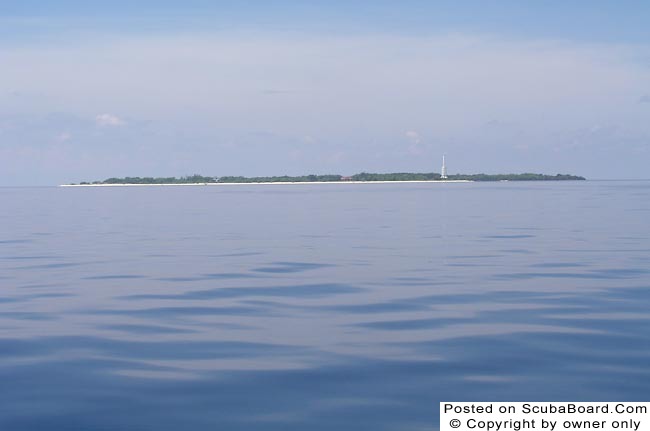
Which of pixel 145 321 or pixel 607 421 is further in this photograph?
pixel 145 321

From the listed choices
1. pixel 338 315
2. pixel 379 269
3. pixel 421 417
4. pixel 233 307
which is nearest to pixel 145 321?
pixel 233 307

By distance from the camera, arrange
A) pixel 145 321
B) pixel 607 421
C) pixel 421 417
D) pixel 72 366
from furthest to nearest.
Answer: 1. pixel 145 321
2. pixel 72 366
3. pixel 421 417
4. pixel 607 421

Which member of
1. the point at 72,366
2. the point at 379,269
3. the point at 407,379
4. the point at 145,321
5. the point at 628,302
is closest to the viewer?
the point at 407,379

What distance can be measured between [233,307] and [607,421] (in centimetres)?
1085

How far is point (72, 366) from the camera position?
14.7 m

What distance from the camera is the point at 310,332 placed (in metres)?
17.3

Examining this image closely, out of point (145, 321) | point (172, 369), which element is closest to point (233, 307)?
point (145, 321)

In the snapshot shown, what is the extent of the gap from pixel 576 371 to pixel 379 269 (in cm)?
1381

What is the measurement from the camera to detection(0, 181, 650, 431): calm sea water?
12.5 metres

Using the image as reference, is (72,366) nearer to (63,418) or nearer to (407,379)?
(63,418)

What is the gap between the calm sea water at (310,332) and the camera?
491 inches

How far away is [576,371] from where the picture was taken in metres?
13.9

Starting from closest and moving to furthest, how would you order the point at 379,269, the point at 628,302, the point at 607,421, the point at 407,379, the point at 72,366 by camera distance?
the point at 607,421
the point at 407,379
the point at 72,366
the point at 628,302
the point at 379,269

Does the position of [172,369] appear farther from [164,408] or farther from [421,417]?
[421,417]
